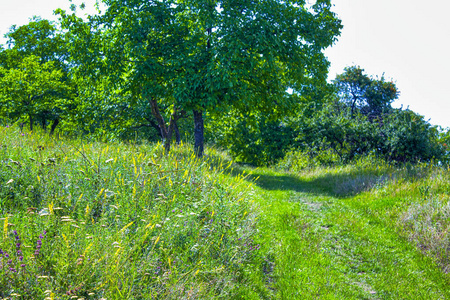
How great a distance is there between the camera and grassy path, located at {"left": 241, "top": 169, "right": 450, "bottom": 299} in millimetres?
4641

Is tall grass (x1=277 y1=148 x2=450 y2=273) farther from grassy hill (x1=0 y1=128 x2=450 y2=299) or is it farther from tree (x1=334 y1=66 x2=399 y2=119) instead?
tree (x1=334 y1=66 x2=399 y2=119)

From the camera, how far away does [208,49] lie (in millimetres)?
14289

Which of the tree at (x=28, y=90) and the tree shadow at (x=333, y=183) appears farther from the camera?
the tree at (x=28, y=90)

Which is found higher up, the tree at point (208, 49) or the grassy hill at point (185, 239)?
the tree at point (208, 49)

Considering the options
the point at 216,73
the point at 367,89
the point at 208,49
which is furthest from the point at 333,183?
the point at 367,89

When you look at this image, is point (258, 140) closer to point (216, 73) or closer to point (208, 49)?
point (208, 49)

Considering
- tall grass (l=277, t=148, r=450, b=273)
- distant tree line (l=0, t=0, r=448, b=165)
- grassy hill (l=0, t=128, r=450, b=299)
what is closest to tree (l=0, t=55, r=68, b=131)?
distant tree line (l=0, t=0, r=448, b=165)

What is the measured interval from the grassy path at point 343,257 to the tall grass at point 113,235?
0.60 meters

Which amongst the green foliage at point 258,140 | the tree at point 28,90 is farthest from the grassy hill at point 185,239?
the green foliage at point 258,140

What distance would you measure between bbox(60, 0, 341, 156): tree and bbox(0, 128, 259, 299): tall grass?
22.9 ft

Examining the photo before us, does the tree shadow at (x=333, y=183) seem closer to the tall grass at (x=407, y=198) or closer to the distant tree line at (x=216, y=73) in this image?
the tall grass at (x=407, y=198)

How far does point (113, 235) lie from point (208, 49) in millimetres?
11874

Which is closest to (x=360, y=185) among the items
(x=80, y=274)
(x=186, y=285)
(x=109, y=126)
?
(x=186, y=285)

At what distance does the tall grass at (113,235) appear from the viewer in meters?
3.07
